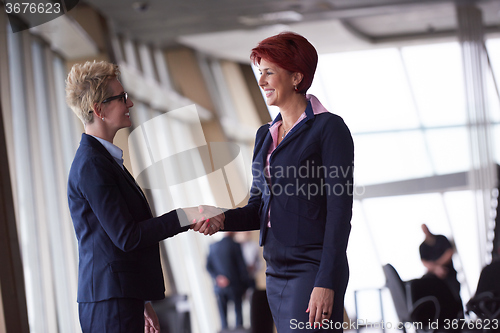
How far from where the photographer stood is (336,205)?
1.30 meters

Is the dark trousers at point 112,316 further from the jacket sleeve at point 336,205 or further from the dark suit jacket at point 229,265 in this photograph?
the dark suit jacket at point 229,265

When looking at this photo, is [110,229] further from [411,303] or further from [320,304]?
[411,303]

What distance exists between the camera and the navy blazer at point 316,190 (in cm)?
129

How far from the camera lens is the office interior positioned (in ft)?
14.5

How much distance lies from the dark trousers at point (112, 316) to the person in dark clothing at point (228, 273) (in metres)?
4.16

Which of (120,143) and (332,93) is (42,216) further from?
(332,93)

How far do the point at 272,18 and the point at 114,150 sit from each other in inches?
182

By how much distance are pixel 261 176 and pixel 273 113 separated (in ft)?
16.6

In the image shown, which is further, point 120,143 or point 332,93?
point 332,93

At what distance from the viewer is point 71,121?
4.65 m

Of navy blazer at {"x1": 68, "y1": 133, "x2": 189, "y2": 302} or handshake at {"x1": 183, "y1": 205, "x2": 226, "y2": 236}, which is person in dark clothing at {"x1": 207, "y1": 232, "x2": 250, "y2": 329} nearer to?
handshake at {"x1": 183, "y1": 205, "x2": 226, "y2": 236}

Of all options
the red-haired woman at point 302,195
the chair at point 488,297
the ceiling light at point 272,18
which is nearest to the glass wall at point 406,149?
the ceiling light at point 272,18

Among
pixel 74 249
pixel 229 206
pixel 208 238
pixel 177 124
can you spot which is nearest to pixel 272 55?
pixel 177 124

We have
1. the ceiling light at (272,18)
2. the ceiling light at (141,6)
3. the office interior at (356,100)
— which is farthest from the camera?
the ceiling light at (272,18)
